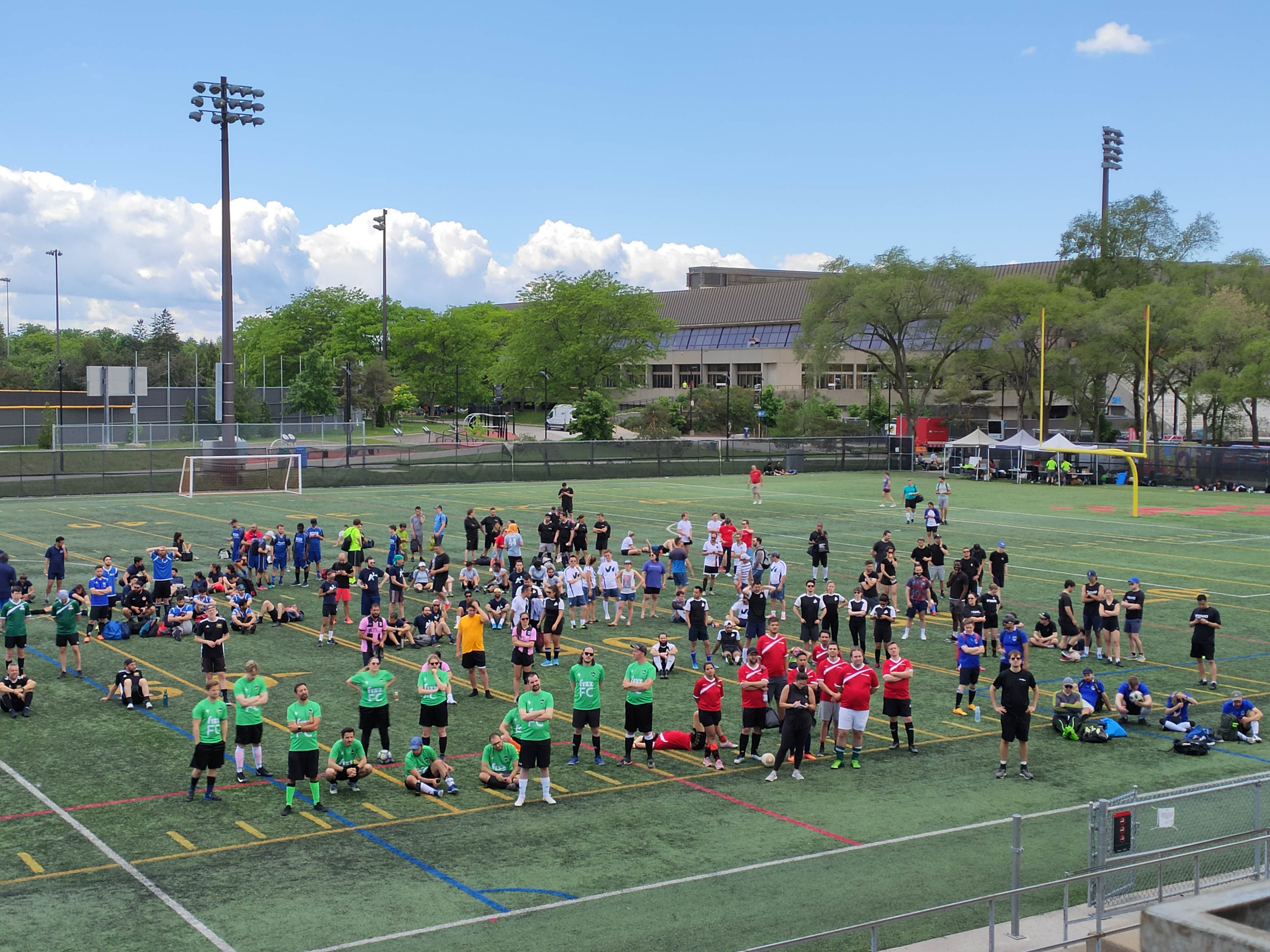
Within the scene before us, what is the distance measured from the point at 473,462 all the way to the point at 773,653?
49.3 meters

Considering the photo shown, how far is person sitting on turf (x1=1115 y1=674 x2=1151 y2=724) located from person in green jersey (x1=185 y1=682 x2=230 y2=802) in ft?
41.7

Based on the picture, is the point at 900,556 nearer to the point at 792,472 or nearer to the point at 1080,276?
the point at 792,472

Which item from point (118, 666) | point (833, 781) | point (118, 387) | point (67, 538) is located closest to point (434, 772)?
point (833, 781)

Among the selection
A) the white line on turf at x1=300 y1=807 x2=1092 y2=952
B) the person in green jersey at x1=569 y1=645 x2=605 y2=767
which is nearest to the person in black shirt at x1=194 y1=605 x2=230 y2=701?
the person in green jersey at x1=569 y1=645 x2=605 y2=767

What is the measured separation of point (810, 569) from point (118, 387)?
139 feet

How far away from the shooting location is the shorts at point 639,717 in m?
16.5

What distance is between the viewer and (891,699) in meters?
17.2

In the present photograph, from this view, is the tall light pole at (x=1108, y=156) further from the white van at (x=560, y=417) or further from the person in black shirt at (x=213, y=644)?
the person in black shirt at (x=213, y=644)

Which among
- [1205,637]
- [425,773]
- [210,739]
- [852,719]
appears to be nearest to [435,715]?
[425,773]

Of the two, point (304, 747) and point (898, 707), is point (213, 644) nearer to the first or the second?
point (304, 747)

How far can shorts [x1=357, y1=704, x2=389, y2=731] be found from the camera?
16109mm

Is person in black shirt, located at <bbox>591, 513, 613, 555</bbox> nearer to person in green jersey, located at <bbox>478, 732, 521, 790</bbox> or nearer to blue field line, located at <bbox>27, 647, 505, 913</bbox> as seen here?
blue field line, located at <bbox>27, 647, 505, 913</bbox>

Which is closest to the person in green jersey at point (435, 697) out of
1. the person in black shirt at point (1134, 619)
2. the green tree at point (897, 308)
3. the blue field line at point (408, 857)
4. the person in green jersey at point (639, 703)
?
the blue field line at point (408, 857)

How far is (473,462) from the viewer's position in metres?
65.6
